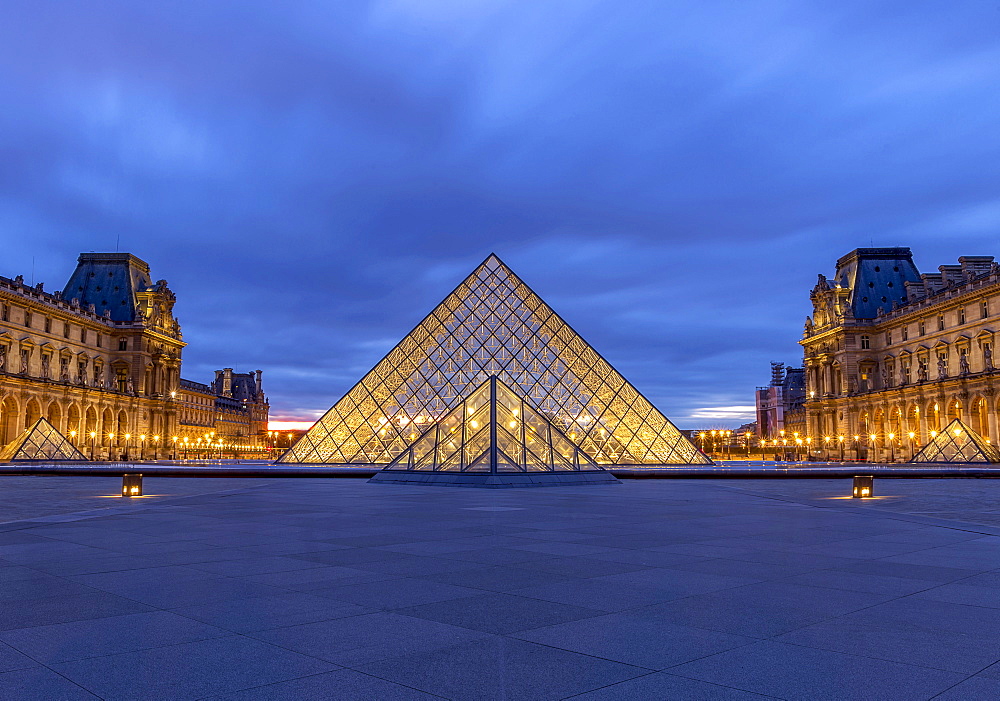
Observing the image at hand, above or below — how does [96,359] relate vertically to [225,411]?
above

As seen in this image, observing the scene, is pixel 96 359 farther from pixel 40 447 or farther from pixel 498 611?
pixel 498 611

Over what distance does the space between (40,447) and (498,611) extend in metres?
46.9

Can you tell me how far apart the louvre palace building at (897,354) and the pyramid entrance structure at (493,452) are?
4118 cm

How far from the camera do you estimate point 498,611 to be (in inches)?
210

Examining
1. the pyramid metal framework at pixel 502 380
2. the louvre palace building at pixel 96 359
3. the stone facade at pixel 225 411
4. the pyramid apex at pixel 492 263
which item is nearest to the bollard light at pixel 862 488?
the pyramid metal framework at pixel 502 380

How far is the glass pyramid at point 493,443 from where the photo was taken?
2294 cm

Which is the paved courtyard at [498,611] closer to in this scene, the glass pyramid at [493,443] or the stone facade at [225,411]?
the glass pyramid at [493,443]

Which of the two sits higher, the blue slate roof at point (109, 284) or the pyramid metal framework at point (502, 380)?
the blue slate roof at point (109, 284)

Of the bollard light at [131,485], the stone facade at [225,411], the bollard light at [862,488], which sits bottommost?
the bollard light at [862,488]

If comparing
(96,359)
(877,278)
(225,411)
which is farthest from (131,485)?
(225,411)

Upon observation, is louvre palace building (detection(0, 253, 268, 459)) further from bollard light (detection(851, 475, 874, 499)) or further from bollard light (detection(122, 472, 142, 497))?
bollard light (detection(851, 475, 874, 499))

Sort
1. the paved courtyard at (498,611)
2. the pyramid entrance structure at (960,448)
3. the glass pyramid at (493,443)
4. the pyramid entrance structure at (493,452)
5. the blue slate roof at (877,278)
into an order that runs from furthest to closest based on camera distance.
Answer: the blue slate roof at (877,278) → the pyramid entrance structure at (960,448) → the glass pyramid at (493,443) → the pyramid entrance structure at (493,452) → the paved courtyard at (498,611)

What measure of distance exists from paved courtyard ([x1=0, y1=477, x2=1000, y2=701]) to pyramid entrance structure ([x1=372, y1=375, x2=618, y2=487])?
11.5 metres

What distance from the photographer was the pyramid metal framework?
33.9 meters
